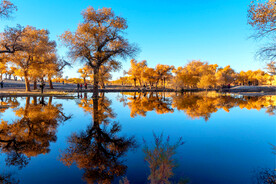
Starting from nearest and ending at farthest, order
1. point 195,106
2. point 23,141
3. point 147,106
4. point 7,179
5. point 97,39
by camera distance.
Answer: point 7,179, point 23,141, point 195,106, point 147,106, point 97,39

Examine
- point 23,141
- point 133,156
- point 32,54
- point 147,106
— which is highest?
point 32,54

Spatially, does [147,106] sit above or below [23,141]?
above

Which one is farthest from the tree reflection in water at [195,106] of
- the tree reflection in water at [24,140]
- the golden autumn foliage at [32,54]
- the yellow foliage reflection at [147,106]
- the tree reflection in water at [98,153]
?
the golden autumn foliage at [32,54]

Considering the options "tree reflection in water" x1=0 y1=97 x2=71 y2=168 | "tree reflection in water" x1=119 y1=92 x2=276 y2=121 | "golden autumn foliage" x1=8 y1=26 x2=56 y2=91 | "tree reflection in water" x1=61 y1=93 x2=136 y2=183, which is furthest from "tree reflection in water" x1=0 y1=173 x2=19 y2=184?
"golden autumn foliage" x1=8 y1=26 x2=56 y2=91

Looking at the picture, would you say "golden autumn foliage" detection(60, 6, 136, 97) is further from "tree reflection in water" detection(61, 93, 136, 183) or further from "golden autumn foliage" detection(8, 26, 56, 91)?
"tree reflection in water" detection(61, 93, 136, 183)

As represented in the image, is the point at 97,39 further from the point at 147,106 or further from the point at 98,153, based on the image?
the point at 98,153

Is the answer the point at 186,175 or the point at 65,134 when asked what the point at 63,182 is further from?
the point at 65,134

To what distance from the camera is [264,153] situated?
4934mm

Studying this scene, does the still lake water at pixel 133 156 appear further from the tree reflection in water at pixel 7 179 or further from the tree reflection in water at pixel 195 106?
the tree reflection in water at pixel 195 106

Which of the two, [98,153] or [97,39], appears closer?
[98,153]

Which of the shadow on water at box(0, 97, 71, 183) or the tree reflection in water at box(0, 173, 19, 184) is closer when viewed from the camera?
the tree reflection in water at box(0, 173, 19, 184)

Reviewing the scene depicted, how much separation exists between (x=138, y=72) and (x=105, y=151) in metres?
60.4

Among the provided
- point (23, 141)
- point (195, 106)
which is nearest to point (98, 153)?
point (23, 141)

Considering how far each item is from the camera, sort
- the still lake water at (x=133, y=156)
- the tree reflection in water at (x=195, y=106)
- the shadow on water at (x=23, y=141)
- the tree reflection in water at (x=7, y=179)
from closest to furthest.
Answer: the tree reflection in water at (x=7, y=179) → the still lake water at (x=133, y=156) → the shadow on water at (x=23, y=141) → the tree reflection in water at (x=195, y=106)
